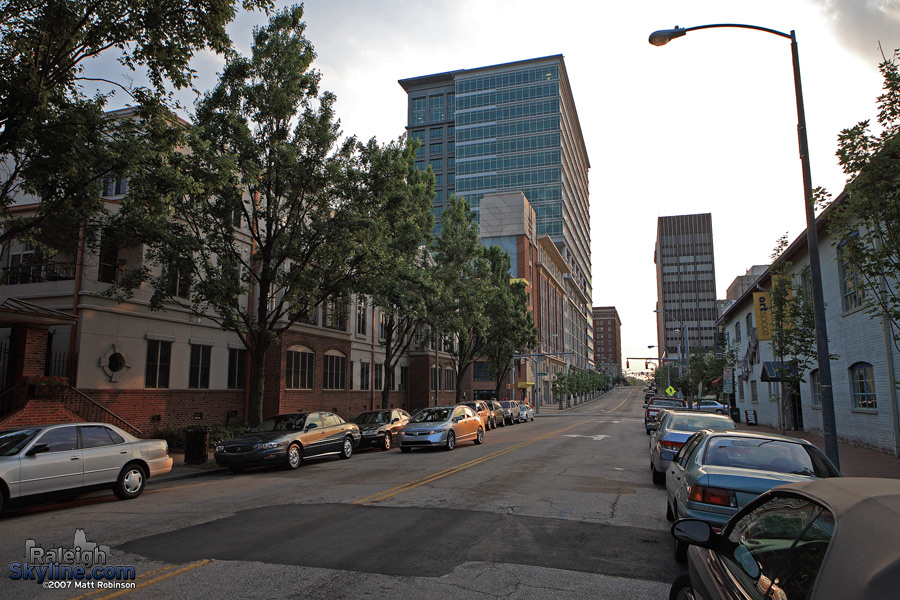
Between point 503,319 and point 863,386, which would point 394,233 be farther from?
point 503,319

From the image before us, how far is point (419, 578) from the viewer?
19.2ft

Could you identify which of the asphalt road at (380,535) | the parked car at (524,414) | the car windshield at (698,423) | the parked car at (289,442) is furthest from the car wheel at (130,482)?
the parked car at (524,414)

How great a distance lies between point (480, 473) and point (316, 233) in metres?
9.26

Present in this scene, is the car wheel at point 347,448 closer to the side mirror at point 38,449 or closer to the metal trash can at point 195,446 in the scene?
the metal trash can at point 195,446

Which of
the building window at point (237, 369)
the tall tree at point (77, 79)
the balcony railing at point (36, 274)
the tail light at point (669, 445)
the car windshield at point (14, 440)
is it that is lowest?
the tail light at point (669, 445)

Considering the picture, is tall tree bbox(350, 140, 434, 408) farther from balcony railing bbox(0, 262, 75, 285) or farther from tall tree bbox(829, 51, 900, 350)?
tall tree bbox(829, 51, 900, 350)

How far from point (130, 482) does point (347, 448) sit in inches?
320

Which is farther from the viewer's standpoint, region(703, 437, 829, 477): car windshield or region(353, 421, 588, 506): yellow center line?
region(353, 421, 588, 506): yellow center line

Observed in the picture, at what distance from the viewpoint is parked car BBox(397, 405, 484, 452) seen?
19.6 meters

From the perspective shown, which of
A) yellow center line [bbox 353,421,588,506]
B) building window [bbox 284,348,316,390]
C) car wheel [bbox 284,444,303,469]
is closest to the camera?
yellow center line [bbox 353,421,588,506]

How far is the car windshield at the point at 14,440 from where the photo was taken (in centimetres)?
974

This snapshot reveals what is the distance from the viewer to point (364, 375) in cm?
3591

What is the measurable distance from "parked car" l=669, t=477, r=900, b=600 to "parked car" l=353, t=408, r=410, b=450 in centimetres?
1835

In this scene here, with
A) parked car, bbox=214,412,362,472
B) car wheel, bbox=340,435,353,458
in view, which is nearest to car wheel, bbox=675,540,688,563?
parked car, bbox=214,412,362,472
